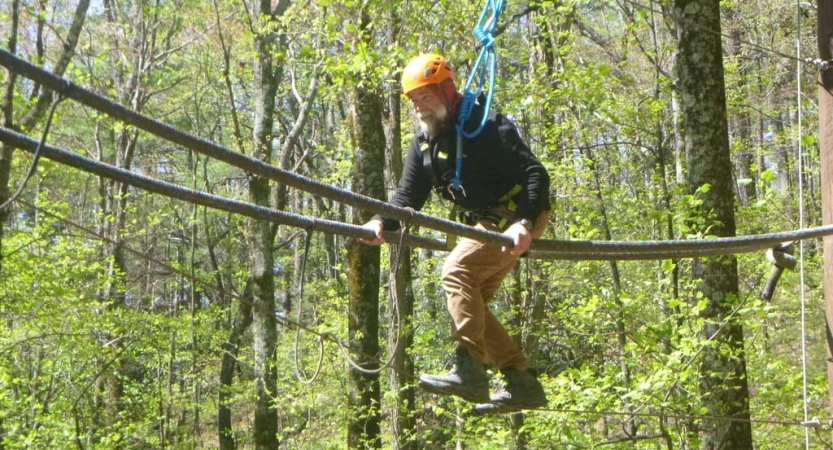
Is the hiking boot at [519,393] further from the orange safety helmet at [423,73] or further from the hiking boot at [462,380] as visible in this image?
the orange safety helmet at [423,73]

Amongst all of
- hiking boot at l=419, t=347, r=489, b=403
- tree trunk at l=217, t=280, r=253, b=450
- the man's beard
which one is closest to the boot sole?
hiking boot at l=419, t=347, r=489, b=403

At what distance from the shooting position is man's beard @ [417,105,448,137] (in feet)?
11.6

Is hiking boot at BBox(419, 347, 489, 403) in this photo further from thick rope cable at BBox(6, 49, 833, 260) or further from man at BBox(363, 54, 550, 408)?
thick rope cable at BBox(6, 49, 833, 260)

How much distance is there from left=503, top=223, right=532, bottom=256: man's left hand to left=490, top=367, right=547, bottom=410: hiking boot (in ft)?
2.51

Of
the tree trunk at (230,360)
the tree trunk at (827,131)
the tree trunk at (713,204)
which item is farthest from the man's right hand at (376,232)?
the tree trunk at (230,360)

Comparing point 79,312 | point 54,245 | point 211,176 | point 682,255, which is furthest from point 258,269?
point 211,176

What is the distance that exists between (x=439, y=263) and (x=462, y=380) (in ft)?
A: 29.5

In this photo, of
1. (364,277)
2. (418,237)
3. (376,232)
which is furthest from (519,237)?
(364,277)

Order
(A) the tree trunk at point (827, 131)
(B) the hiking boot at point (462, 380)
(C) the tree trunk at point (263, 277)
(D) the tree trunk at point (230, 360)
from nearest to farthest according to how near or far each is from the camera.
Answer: (B) the hiking boot at point (462, 380), (A) the tree trunk at point (827, 131), (C) the tree trunk at point (263, 277), (D) the tree trunk at point (230, 360)

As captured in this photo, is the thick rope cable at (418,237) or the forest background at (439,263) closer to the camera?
the thick rope cable at (418,237)

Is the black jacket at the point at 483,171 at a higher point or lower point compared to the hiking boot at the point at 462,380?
higher

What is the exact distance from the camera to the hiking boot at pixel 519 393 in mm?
3816

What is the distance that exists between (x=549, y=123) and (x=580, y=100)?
45.9 inches

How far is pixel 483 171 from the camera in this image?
3613 millimetres
